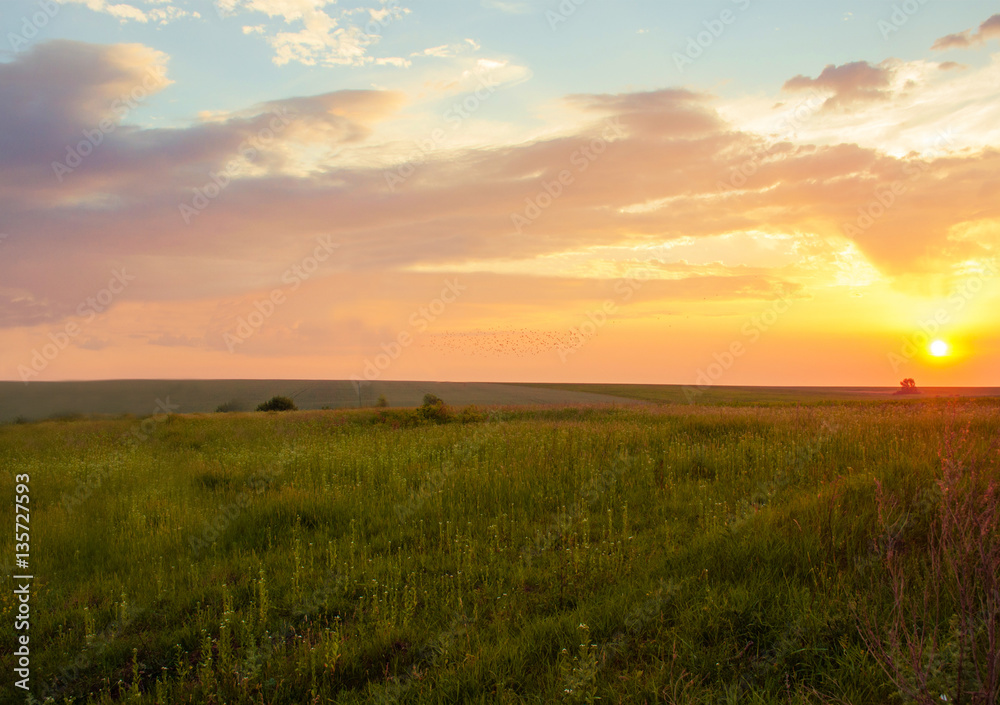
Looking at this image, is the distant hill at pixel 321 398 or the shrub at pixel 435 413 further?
the distant hill at pixel 321 398

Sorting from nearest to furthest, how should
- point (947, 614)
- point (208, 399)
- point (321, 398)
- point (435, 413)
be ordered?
point (947, 614) < point (435, 413) < point (321, 398) < point (208, 399)

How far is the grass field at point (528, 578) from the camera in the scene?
4.07 meters

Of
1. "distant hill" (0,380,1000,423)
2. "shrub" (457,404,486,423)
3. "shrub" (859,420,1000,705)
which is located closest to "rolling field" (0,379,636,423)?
"distant hill" (0,380,1000,423)

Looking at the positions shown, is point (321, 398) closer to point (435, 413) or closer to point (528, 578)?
point (435, 413)

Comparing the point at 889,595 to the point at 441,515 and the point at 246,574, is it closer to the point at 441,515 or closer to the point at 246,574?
the point at 441,515

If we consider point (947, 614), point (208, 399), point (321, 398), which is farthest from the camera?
point (208, 399)

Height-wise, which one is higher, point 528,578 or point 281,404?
point 528,578

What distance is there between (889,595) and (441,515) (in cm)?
512

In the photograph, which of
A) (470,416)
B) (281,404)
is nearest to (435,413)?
(470,416)

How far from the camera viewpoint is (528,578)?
5.89 meters

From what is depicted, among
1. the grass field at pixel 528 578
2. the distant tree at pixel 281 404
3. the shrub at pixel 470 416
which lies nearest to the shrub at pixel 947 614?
the grass field at pixel 528 578

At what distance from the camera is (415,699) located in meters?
4.11

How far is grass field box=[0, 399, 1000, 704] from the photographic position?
4.07 meters

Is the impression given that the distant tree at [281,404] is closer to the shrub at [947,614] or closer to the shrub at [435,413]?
the shrub at [435,413]
